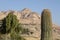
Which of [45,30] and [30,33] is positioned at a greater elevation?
[45,30]

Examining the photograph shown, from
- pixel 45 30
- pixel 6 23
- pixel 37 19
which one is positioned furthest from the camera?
pixel 37 19

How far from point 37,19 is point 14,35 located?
192 feet

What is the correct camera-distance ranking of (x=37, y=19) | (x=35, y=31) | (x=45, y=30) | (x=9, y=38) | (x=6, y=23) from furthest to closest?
(x=37, y=19), (x=35, y=31), (x=9, y=38), (x=6, y=23), (x=45, y=30)

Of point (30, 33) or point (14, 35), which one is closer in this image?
point (14, 35)

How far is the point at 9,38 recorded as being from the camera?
24.9 m

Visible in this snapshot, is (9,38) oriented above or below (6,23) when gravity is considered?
below

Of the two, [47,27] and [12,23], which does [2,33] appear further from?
[47,27]

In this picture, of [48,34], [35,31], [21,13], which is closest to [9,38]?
[48,34]

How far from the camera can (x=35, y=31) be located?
5819cm

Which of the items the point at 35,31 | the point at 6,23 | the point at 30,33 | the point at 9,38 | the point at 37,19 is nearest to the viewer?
the point at 6,23

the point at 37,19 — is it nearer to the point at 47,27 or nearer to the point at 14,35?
the point at 14,35

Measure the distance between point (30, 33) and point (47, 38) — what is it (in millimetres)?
40398

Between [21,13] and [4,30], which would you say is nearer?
[4,30]

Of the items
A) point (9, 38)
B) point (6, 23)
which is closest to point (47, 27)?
point (6, 23)
